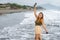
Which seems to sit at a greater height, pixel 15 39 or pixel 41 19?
pixel 41 19

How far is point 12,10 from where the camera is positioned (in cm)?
6034

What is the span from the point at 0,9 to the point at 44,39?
1577 inches

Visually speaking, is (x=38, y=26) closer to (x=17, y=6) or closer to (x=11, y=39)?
(x=11, y=39)

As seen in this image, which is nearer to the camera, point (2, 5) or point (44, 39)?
point (44, 39)

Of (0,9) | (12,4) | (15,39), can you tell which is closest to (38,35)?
(15,39)

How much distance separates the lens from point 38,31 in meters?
7.60

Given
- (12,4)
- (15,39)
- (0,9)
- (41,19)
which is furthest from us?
(12,4)

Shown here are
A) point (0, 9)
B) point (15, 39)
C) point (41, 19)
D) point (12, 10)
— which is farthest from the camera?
point (12, 10)

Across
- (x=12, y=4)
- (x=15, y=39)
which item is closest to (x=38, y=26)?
(x=15, y=39)

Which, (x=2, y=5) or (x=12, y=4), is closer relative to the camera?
(x=2, y=5)

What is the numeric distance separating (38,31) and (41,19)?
13.6 inches

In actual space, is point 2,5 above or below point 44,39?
above

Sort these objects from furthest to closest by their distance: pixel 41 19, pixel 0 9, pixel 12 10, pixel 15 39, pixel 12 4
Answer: pixel 12 10, pixel 12 4, pixel 0 9, pixel 15 39, pixel 41 19

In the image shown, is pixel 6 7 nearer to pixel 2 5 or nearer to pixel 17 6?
pixel 2 5
